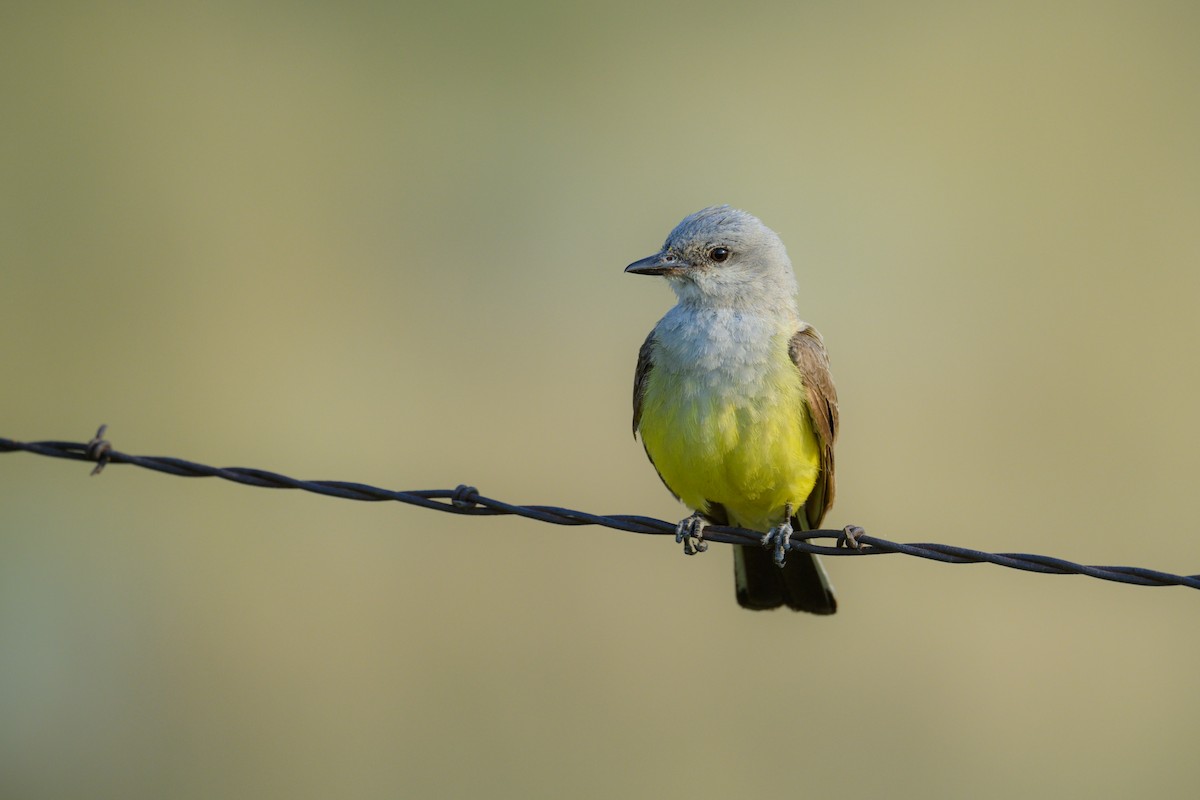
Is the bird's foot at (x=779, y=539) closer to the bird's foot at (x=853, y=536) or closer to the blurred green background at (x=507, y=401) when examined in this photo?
the bird's foot at (x=853, y=536)

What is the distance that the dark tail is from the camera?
597 cm

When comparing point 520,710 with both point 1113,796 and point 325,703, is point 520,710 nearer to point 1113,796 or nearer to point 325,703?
point 325,703

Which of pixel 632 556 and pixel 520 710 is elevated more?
pixel 632 556

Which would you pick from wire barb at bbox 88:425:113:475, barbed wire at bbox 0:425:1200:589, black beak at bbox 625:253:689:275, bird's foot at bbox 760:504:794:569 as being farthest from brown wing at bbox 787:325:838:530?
wire barb at bbox 88:425:113:475

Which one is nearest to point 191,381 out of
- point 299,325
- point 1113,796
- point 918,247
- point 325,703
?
point 299,325

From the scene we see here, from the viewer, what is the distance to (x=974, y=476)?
10742 mm

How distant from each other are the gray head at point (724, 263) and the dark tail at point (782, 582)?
1.28 m

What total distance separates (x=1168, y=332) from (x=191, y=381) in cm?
988

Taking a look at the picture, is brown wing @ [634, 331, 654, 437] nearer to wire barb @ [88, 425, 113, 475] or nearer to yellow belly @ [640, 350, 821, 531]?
yellow belly @ [640, 350, 821, 531]

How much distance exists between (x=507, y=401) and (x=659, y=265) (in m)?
5.58

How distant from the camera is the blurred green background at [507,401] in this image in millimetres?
9164

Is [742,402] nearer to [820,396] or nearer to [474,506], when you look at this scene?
[820,396]

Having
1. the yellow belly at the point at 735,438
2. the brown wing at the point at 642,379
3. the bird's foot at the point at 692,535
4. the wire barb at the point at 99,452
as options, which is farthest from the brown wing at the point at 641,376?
the wire barb at the point at 99,452

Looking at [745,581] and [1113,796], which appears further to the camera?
[1113,796]
